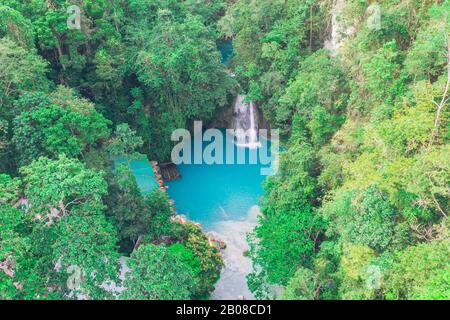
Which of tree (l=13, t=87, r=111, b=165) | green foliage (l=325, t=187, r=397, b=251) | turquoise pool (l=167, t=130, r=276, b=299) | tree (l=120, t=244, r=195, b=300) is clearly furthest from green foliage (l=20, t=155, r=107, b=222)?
→ green foliage (l=325, t=187, r=397, b=251)

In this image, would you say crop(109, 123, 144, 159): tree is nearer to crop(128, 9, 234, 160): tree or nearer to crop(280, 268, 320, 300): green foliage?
crop(128, 9, 234, 160): tree

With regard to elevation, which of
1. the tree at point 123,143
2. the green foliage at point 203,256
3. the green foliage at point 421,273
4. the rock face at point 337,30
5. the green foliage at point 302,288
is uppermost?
the rock face at point 337,30

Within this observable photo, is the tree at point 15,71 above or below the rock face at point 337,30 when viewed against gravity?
below

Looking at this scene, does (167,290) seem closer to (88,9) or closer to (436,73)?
(436,73)

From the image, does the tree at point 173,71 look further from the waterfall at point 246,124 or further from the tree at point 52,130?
the tree at point 52,130

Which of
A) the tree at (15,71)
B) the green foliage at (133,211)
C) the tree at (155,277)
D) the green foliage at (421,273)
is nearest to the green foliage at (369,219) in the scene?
the green foliage at (421,273)
